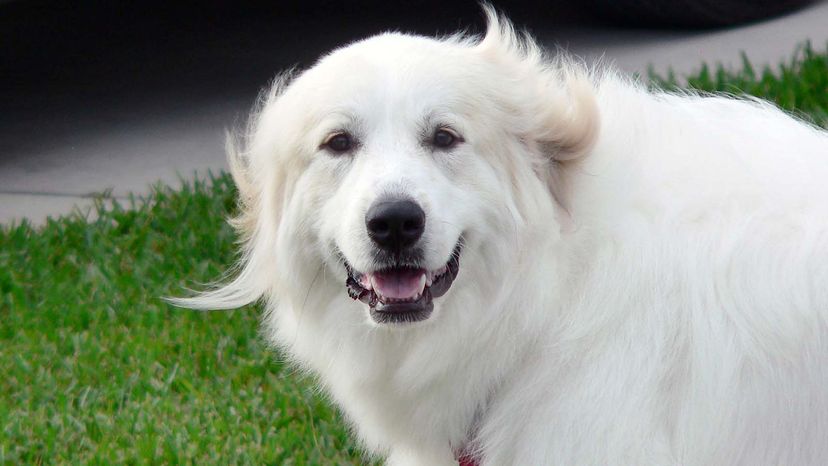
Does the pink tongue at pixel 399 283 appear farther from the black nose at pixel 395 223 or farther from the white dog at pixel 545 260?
the black nose at pixel 395 223

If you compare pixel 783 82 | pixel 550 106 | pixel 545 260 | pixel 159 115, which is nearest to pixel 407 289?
Answer: pixel 545 260

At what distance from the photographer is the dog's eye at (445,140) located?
3.17 m

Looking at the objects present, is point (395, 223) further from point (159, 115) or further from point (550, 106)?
point (159, 115)

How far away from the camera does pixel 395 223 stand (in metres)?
3.02

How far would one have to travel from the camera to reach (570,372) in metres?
3.18

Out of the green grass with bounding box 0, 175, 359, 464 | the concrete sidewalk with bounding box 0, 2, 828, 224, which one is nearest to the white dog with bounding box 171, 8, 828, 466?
the green grass with bounding box 0, 175, 359, 464

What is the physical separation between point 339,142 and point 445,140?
0.90 ft

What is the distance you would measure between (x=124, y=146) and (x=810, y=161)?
5018 mm

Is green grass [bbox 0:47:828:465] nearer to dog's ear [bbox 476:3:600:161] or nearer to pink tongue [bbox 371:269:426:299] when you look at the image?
pink tongue [bbox 371:269:426:299]

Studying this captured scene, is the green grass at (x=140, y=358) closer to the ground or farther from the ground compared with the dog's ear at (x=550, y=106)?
closer to the ground

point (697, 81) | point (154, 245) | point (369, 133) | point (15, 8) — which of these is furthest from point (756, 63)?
point (15, 8)

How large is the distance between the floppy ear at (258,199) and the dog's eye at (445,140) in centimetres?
48

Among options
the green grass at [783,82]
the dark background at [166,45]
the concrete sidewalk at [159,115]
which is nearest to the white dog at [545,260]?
the green grass at [783,82]

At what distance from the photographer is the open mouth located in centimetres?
315
